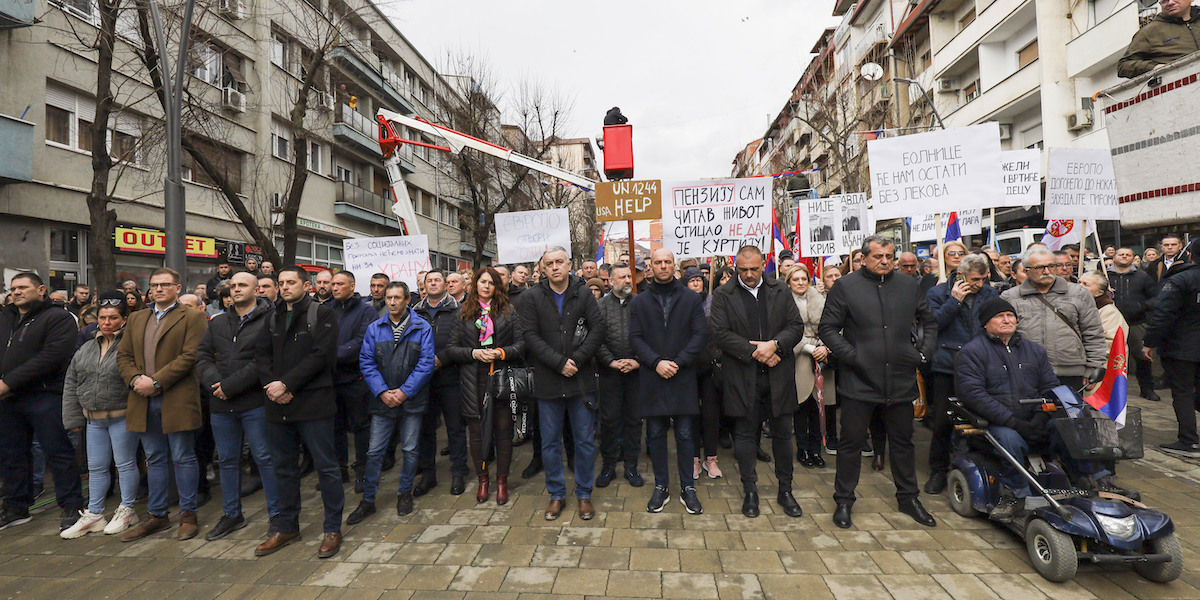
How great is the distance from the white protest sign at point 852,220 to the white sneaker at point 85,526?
9.71 m

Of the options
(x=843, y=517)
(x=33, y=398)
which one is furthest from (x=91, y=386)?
(x=843, y=517)

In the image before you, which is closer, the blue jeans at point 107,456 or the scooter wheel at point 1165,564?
the scooter wheel at point 1165,564

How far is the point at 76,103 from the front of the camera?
13.8 meters

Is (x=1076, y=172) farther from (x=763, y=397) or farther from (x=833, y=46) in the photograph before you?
(x=833, y=46)

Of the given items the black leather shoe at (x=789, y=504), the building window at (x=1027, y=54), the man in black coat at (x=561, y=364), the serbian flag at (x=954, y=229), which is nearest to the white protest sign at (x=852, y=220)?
the serbian flag at (x=954, y=229)

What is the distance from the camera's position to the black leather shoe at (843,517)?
4.18 meters

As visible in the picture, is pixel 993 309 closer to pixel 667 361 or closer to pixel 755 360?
pixel 755 360

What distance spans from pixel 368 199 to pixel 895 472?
27.9 metres

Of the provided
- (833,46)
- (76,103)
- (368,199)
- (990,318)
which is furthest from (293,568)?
(833,46)

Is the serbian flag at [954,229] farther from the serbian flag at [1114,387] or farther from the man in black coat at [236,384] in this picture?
the man in black coat at [236,384]

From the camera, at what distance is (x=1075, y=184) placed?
715cm

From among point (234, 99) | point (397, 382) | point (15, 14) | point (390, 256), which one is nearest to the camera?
point (397, 382)

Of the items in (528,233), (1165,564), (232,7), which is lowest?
(1165,564)

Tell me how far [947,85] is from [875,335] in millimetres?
27381
